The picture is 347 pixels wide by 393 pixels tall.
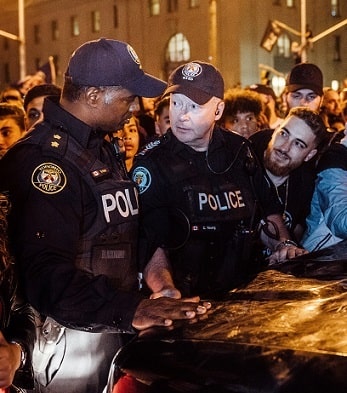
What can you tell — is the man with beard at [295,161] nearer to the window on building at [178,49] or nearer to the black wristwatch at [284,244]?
the black wristwatch at [284,244]

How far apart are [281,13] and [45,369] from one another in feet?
140

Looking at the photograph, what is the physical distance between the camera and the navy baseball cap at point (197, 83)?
4164 mm

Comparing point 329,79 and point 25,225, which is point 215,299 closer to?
point 25,225

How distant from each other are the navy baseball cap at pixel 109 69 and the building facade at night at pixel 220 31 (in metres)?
34.8

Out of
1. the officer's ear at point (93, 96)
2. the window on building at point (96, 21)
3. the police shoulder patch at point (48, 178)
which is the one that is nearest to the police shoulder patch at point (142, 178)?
the officer's ear at point (93, 96)

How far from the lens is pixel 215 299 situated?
2842 mm

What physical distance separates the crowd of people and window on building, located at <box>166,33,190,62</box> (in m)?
41.3

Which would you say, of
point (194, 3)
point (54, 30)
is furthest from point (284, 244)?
point (54, 30)

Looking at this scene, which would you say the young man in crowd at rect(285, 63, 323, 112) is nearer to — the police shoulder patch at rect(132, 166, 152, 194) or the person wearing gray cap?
the police shoulder patch at rect(132, 166, 152, 194)

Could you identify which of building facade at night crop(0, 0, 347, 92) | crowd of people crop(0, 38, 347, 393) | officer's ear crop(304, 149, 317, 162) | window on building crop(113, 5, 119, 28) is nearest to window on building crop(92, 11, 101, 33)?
building facade at night crop(0, 0, 347, 92)

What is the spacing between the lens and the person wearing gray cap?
2812 mm

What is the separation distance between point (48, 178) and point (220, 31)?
41373 millimetres

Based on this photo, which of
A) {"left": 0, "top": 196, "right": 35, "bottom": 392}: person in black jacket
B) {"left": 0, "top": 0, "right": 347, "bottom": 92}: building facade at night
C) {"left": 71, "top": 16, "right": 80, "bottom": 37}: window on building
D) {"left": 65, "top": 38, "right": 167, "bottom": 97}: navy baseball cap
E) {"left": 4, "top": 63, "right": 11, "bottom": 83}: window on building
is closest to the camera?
{"left": 0, "top": 196, "right": 35, "bottom": 392}: person in black jacket

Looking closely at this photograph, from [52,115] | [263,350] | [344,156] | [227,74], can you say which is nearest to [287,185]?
[344,156]
